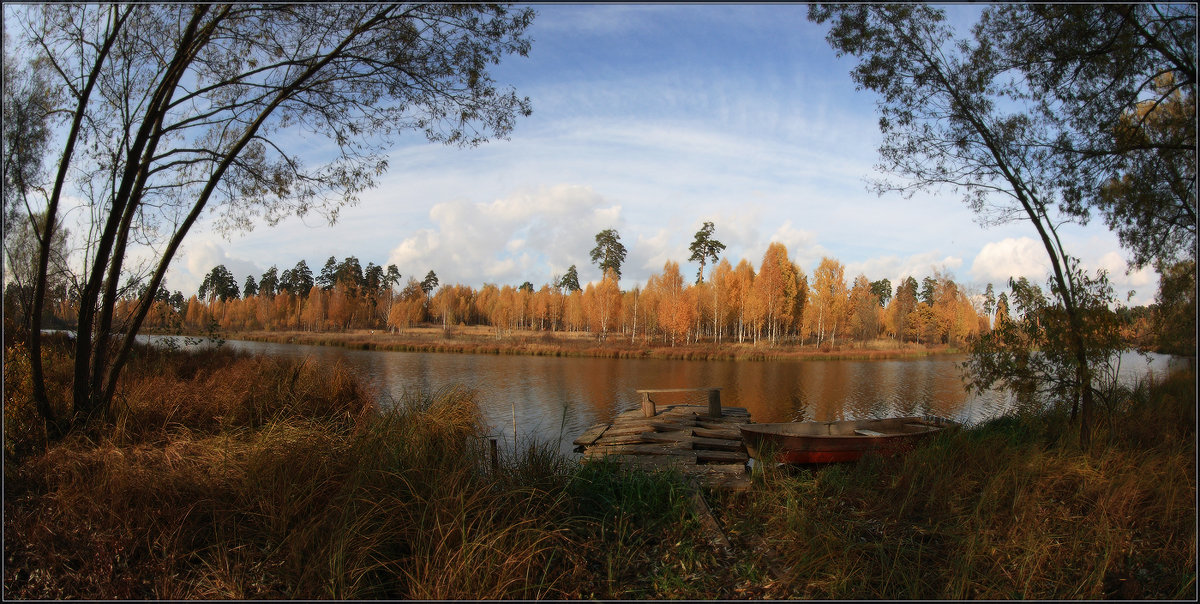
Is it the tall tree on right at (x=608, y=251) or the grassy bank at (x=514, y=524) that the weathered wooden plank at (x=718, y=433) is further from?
the tall tree on right at (x=608, y=251)

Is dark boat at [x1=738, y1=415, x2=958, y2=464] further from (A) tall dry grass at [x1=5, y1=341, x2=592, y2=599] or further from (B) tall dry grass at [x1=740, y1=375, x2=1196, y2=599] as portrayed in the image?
(A) tall dry grass at [x1=5, y1=341, x2=592, y2=599]

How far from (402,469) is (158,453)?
7.85 ft

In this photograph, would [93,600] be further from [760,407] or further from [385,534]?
[760,407]

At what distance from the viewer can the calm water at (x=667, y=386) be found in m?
14.4

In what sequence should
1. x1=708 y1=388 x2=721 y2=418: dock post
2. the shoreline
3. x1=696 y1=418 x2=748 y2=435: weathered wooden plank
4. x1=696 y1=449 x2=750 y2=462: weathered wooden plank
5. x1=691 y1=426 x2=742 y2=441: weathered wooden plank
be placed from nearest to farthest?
1. x1=696 y1=449 x2=750 y2=462: weathered wooden plank
2. x1=691 y1=426 x2=742 y2=441: weathered wooden plank
3. x1=696 y1=418 x2=748 y2=435: weathered wooden plank
4. x1=708 y1=388 x2=721 y2=418: dock post
5. the shoreline

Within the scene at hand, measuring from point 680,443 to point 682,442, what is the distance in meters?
0.08

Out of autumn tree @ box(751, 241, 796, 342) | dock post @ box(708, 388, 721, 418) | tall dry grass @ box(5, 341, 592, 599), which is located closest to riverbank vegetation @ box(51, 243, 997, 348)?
autumn tree @ box(751, 241, 796, 342)

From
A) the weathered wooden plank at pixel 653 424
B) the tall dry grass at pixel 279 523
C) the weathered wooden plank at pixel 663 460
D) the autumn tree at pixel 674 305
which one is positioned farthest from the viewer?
the autumn tree at pixel 674 305

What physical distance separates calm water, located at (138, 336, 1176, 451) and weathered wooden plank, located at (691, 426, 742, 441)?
2.50 metres

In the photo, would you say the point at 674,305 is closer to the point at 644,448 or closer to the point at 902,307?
the point at 902,307

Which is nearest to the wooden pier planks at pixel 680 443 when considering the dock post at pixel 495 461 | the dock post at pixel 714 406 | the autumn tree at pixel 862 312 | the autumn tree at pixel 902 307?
the dock post at pixel 714 406

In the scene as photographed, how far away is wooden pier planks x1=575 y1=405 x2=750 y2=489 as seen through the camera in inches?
273

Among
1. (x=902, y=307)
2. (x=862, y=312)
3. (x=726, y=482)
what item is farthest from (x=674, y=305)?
(x=726, y=482)

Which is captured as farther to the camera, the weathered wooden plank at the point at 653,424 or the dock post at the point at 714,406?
the dock post at the point at 714,406
